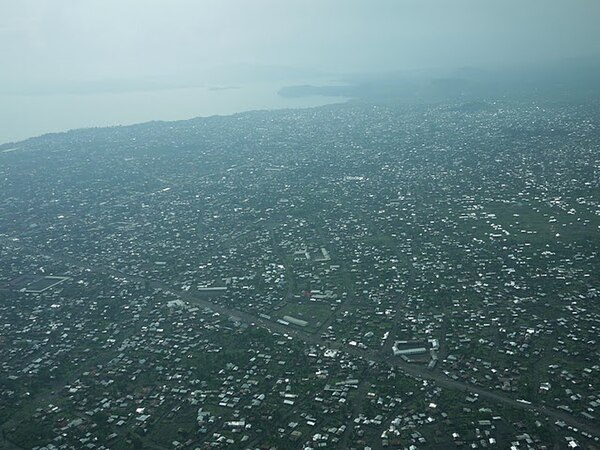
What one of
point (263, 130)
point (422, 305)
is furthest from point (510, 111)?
point (422, 305)

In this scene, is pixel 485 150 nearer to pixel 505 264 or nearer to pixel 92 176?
pixel 505 264

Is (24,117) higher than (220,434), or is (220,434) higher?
(24,117)

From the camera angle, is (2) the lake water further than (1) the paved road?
Yes

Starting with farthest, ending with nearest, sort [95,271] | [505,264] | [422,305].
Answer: [95,271] → [505,264] → [422,305]

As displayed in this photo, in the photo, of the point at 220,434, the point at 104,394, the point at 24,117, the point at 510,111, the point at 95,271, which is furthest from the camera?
the point at 24,117

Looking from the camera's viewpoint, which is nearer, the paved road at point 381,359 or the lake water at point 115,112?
the paved road at point 381,359

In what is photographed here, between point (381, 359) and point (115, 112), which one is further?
point (115, 112)

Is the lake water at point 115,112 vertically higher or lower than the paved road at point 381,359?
higher

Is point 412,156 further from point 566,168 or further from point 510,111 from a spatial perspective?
point 510,111

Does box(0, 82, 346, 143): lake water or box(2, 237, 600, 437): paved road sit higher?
box(0, 82, 346, 143): lake water

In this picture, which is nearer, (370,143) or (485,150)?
(485,150)
